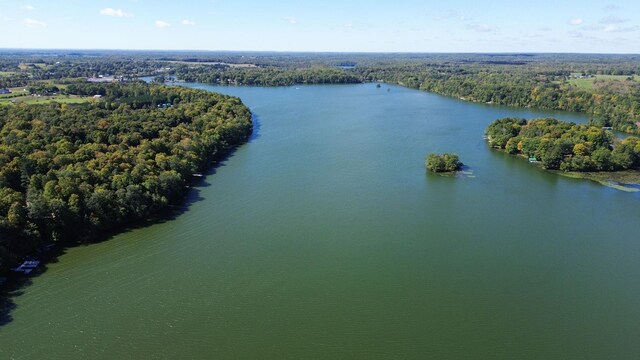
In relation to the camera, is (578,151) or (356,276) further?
(578,151)

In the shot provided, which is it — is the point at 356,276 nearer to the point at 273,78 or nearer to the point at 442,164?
the point at 442,164

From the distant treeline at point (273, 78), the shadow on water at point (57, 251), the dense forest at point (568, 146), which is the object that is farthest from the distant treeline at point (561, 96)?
the shadow on water at point (57, 251)

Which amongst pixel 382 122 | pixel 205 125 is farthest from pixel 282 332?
pixel 382 122

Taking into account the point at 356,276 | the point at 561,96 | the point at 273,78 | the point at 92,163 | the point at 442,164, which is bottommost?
the point at 356,276

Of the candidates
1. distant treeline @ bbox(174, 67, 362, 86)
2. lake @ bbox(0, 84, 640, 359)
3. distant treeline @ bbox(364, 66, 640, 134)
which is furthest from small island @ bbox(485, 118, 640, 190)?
distant treeline @ bbox(174, 67, 362, 86)

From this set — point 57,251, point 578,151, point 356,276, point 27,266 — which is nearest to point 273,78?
point 578,151

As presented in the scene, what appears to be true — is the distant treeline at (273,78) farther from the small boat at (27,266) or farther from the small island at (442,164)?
the small boat at (27,266)
